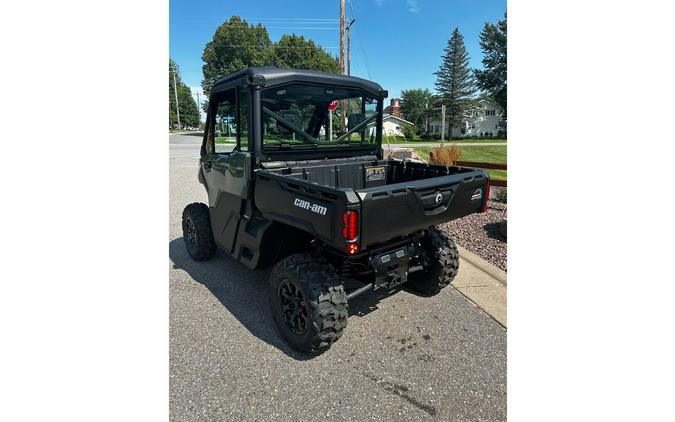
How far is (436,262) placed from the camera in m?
3.57

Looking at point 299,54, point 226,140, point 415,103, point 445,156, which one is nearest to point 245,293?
point 226,140

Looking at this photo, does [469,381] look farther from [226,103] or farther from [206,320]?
[226,103]

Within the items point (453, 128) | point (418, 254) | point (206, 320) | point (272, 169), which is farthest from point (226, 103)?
point (453, 128)

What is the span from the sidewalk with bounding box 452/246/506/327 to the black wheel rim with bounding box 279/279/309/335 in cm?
188

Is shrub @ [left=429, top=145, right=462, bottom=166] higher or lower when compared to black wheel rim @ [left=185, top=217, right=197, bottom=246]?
higher

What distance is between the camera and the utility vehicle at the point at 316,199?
2502 millimetres

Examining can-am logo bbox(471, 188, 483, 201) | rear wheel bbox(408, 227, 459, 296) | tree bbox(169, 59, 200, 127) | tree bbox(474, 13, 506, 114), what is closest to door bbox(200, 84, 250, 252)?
rear wheel bbox(408, 227, 459, 296)

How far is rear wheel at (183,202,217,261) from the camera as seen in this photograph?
4.52 m

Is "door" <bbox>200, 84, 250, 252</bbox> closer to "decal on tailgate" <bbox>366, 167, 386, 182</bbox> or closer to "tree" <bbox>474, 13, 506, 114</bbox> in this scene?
"decal on tailgate" <bbox>366, 167, 386, 182</bbox>

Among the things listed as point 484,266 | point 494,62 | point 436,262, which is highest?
point 494,62

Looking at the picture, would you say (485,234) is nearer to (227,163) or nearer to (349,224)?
(349,224)

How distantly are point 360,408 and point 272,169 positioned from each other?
2.27m

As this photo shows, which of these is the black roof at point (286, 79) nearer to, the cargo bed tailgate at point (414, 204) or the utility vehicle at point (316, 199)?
the utility vehicle at point (316, 199)

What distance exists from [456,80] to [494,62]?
32.8 ft
